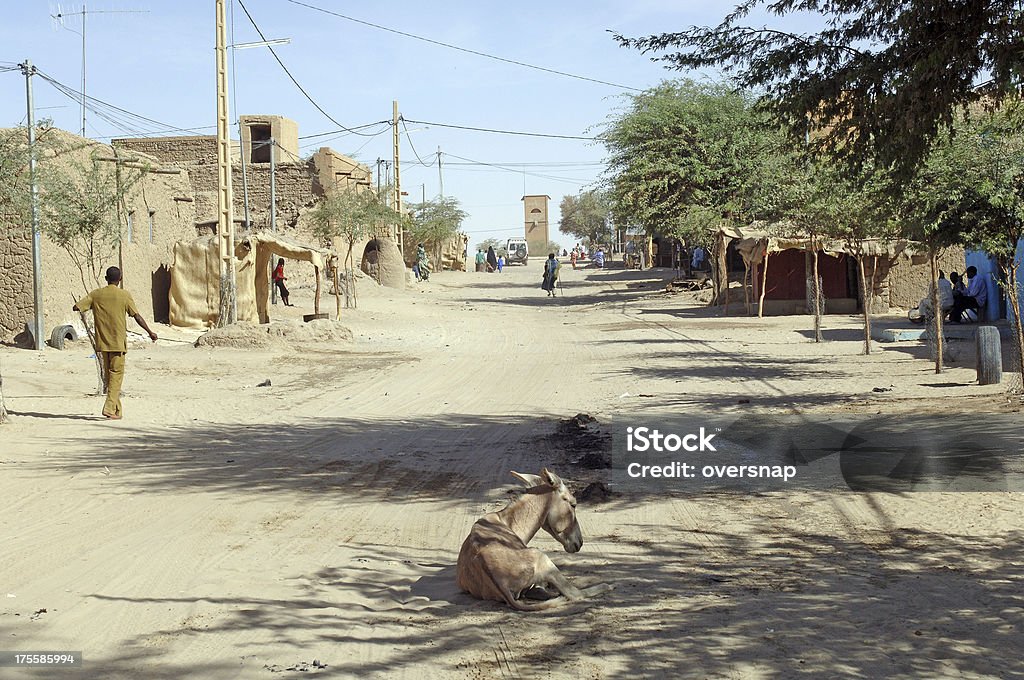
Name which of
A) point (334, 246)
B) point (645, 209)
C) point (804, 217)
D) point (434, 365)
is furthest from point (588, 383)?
point (334, 246)

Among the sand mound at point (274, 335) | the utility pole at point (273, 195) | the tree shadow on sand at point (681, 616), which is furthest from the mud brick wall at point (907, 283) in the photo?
the tree shadow on sand at point (681, 616)

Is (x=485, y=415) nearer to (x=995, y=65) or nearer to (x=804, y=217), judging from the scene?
(x=995, y=65)

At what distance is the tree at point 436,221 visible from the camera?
192 feet

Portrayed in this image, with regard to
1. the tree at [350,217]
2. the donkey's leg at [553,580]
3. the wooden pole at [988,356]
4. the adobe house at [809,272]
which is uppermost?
the tree at [350,217]

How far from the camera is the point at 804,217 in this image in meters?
19.2

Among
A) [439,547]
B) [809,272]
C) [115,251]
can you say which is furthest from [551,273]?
[439,547]

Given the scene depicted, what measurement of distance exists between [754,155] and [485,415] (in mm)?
24425

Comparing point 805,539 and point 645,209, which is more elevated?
point 645,209

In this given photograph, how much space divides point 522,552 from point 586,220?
10904cm

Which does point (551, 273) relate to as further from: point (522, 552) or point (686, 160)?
point (522, 552)

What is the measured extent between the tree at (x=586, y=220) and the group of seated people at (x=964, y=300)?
5015cm

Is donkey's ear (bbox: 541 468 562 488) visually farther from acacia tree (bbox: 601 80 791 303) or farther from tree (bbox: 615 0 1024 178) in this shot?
acacia tree (bbox: 601 80 791 303)

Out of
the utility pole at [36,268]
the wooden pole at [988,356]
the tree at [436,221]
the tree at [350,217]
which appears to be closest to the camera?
the wooden pole at [988,356]

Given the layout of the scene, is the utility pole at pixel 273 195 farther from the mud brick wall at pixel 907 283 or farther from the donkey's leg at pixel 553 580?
the donkey's leg at pixel 553 580
